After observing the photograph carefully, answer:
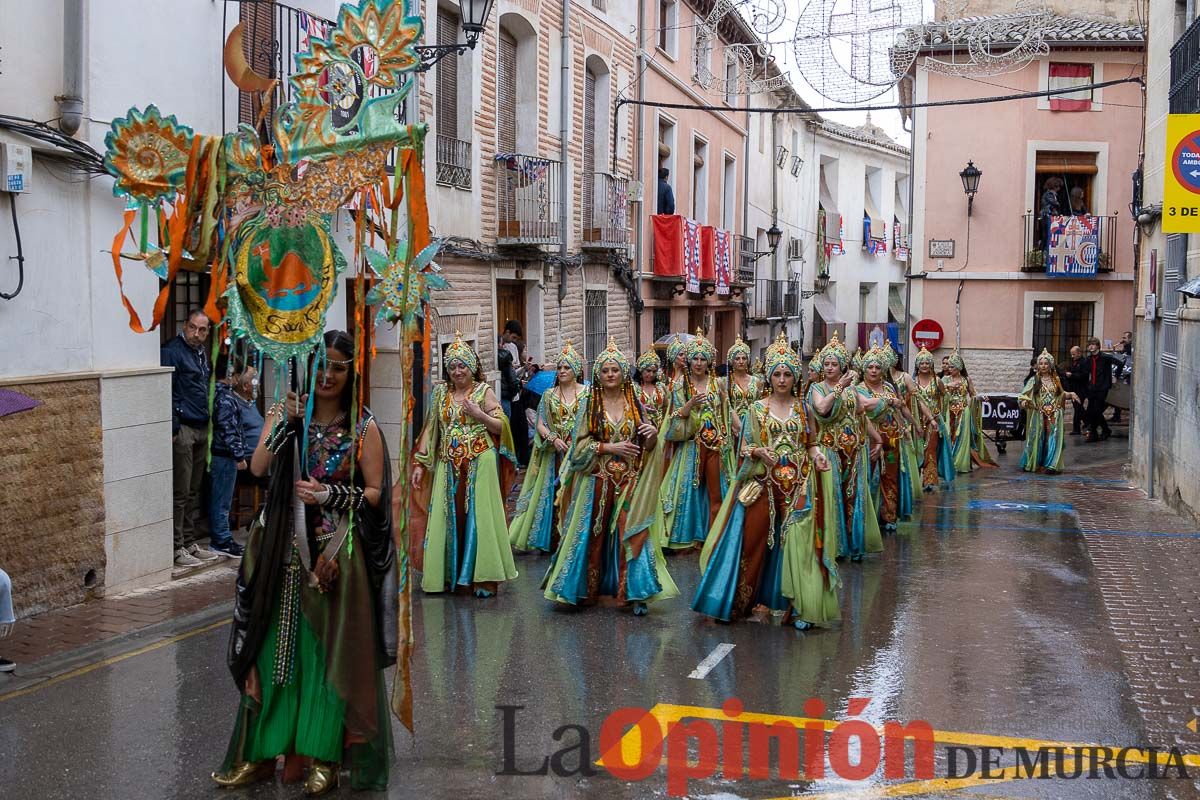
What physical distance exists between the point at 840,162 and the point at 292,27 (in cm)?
3803

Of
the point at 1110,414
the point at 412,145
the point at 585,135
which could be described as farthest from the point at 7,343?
the point at 1110,414

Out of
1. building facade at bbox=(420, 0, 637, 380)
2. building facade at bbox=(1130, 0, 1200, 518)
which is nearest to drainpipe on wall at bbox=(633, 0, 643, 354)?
building facade at bbox=(420, 0, 637, 380)

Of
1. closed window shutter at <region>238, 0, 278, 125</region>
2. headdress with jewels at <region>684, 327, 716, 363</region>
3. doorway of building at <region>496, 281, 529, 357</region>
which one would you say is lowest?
headdress with jewels at <region>684, 327, 716, 363</region>

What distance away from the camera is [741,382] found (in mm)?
13352

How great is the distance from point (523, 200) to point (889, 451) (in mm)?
7222

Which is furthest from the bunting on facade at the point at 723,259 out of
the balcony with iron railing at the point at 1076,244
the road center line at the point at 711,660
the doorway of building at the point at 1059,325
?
the road center line at the point at 711,660

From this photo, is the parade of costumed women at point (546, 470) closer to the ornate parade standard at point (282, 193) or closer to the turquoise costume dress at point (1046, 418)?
the ornate parade standard at point (282, 193)

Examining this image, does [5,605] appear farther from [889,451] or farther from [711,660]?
[889,451]

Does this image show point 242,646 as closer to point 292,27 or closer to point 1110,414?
point 292,27

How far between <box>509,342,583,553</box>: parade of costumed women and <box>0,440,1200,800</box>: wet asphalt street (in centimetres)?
88

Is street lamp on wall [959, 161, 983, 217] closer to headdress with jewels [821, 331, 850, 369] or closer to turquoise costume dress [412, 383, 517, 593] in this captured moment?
headdress with jewels [821, 331, 850, 369]

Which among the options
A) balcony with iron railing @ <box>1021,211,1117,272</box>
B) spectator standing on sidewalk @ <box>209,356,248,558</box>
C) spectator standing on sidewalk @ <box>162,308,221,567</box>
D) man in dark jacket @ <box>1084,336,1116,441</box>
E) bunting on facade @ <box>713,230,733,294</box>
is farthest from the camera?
bunting on facade @ <box>713,230,733,294</box>

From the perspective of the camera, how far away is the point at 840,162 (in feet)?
158

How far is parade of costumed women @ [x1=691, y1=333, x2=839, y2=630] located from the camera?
29.3 feet
